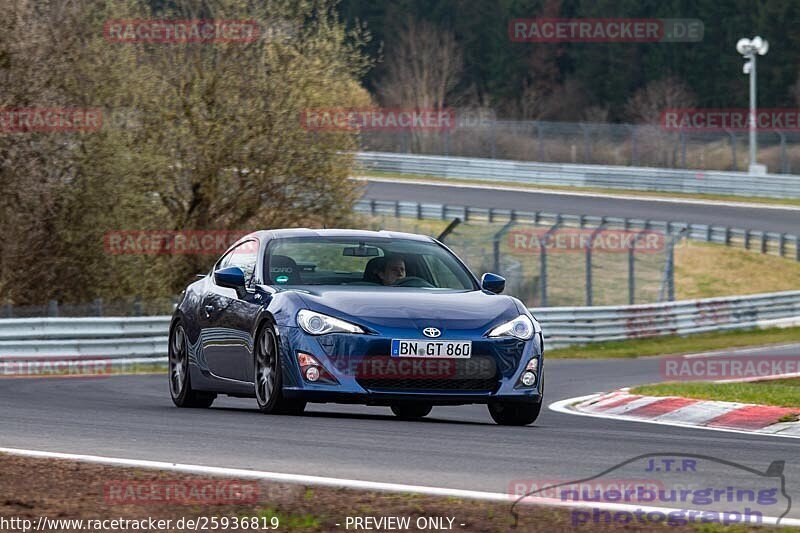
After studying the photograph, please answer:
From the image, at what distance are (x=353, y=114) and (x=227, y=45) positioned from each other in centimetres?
266

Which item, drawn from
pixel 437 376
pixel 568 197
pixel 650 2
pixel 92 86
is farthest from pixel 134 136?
pixel 650 2

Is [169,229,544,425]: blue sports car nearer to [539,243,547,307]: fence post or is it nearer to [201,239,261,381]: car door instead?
[201,239,261,381]: car door

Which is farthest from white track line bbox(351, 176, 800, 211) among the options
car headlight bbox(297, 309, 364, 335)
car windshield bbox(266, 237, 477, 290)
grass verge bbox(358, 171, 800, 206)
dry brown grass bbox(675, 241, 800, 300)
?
car headlight bbox(297, 309, 364, 335)

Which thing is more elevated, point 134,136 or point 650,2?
point 650,2

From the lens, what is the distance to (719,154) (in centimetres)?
6053

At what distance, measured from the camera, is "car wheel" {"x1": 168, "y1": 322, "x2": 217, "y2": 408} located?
12422mm

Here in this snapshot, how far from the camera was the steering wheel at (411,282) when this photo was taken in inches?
451

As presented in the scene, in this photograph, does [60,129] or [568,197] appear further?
[568,197]

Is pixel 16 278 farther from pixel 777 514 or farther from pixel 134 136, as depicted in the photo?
pixel 777 514

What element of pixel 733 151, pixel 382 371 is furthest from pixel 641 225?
pixel 382 371

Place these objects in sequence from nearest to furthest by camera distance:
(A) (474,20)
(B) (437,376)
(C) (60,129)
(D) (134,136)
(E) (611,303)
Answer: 1. (B) (437,376)
2. (C) (60,129)
3. (D) (134,136)
4. (E) (611,303)
5. (A) (474,20)

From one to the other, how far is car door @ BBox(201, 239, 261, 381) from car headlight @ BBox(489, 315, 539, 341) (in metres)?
1.80

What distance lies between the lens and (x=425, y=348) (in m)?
10.3

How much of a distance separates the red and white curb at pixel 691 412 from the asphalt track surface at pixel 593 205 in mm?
33159
